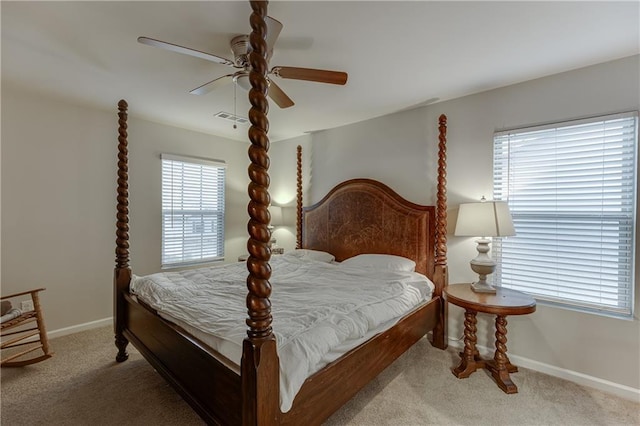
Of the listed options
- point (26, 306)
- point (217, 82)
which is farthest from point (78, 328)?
point (217, 82)

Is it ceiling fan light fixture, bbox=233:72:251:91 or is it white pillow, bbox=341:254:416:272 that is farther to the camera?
white pillow, bbox=341:254:416:272

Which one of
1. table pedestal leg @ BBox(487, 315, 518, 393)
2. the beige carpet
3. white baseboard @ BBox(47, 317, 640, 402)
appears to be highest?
table pedestal leg @ BBox(487, 315, 518, 393)

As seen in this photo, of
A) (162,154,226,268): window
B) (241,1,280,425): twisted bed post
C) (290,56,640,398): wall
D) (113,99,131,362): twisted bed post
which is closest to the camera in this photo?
(241,1,280,425): twisted bed post

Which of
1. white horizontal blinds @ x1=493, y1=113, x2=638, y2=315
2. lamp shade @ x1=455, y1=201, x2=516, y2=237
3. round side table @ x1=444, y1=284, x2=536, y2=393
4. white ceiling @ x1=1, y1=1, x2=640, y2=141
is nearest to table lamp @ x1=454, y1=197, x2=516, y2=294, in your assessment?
lamp shade @ x1=455, y1=201, x2=516, y2=237

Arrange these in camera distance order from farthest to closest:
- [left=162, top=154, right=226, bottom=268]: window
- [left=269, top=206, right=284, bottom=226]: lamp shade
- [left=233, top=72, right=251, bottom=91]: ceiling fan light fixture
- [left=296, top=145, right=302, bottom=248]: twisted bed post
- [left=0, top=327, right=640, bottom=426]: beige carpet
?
[left=269, top=206, right=284, bottom=226]: lamp shade < [left=296, top=145, right=302, bottom=248]: twisted bed post < [left=162, top=154, right=226, bottom=268]: window < [left=233, top=72, right=251, bottom=91]: ceiling fan light fixture < [left=0, top=327, right=640, bottom=426]: beige carpet

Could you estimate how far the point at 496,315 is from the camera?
2.27 metres

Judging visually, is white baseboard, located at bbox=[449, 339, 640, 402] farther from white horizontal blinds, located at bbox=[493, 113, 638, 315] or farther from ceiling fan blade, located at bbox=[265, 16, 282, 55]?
ceiling fan blade, located at bbox=[265, 16, 282, 55]

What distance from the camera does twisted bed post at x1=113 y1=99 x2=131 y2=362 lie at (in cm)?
251

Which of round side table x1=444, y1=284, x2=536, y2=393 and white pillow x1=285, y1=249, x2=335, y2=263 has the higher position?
white pillow x1=285, y1=249, x2=335, y2=263

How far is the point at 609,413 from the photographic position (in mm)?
1927

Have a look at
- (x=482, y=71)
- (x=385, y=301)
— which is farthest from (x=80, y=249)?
(x=482, y=71)

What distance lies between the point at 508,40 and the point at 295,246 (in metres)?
3.45

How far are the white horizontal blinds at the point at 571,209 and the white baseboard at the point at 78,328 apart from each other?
4325 mm

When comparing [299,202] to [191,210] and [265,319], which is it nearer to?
[191,210]
